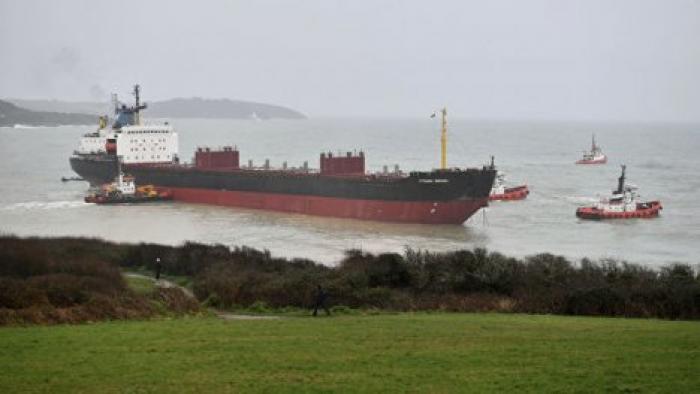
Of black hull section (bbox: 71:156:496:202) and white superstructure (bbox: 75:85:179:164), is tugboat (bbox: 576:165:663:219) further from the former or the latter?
white superstructure (bbox: 75:85:179:164)

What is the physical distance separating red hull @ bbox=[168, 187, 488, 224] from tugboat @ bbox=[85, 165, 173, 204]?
13.6ft

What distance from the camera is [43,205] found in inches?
1515

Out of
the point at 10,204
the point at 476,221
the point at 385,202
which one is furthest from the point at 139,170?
the point at 476,221

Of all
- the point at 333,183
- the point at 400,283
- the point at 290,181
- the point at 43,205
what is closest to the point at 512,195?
the point at 333,183

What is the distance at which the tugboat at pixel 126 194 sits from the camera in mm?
40000

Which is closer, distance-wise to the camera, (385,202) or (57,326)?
(57,326)

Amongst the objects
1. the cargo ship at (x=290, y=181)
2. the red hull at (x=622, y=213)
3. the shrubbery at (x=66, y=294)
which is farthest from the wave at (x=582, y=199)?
the shrubbery at (x=66, y=294)

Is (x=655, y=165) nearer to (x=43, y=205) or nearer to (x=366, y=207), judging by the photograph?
(x=366, y=207)

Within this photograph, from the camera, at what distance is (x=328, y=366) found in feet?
29.6

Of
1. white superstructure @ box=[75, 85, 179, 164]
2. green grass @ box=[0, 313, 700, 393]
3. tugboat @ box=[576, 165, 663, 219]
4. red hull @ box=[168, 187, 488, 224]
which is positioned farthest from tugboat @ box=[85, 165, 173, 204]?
green grass @ box=[0, 313, 700, 393]

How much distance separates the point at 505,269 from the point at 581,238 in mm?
13969

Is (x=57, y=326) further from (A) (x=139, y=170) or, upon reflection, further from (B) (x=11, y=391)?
(A) (x=139, y=170)

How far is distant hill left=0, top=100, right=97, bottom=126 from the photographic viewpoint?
165m

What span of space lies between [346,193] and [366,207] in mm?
1270
